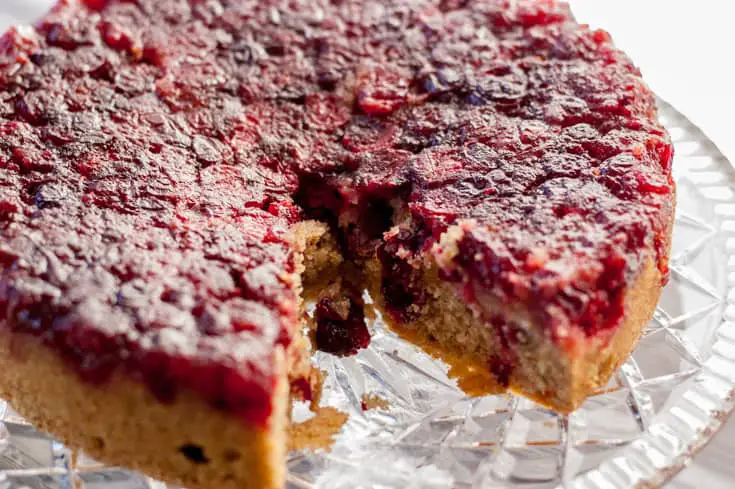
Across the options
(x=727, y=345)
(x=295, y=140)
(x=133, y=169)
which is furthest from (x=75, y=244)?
(x=727, y=345)

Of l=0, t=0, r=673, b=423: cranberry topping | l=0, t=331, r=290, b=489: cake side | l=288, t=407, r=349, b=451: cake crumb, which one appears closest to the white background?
l=0, t=0, r=673, b=423: cranberry topping

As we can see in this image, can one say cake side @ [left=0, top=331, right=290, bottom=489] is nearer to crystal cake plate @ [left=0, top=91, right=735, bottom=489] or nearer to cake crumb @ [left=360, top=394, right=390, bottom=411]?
crystal cake plate @ [left=0, top=91, right=735, bottom=489]

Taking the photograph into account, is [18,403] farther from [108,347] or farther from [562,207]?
[562,207]

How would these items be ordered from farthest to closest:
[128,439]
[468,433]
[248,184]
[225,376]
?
[248,184]
[468,433]
[128,439]
[225,376]

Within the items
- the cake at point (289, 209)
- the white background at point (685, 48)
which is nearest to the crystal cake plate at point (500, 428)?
the cake at point (289, 209)

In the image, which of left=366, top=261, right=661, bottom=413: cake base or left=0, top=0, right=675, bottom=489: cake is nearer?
left=0, top=0, right=675, bottom=489: cake

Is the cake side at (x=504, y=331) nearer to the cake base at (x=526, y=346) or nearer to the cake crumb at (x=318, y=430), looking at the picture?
the cake base at (x=526, y=346)
